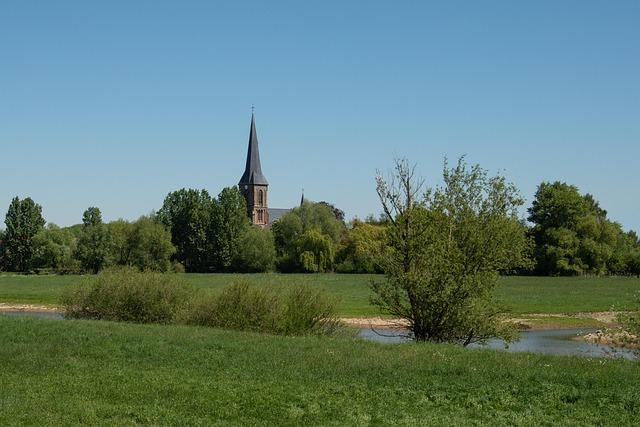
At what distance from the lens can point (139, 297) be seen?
107ft

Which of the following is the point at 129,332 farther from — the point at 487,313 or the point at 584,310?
the point at 584,310

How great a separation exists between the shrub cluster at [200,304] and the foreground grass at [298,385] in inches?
230

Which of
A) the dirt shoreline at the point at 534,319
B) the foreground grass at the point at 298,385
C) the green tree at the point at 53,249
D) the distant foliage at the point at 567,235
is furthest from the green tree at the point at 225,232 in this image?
the foreground grass at the point at 298,385

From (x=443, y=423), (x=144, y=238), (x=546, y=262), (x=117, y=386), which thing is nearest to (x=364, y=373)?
(x=443, y=423)

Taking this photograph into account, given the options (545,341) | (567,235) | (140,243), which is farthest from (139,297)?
(140,243)

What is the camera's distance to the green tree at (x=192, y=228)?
11650 centimetres

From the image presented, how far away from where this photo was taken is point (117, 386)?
1583cm

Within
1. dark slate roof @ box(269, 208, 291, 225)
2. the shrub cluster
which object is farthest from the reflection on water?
dark slate roof @ box(269, 208, 291, 225)

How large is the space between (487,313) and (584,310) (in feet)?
109

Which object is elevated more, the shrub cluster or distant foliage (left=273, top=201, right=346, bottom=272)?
distant foliage (left=273, top=201, right=346, bottom=272)

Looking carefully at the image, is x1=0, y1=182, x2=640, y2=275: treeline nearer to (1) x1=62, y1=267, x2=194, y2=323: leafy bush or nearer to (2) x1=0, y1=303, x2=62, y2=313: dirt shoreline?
(2) x1=0, y1=303, x2=62, y2=313: dirt shoreline

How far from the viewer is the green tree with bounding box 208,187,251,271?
380ft

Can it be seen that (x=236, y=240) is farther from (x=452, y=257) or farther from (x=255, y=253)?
(x=452, y=257)

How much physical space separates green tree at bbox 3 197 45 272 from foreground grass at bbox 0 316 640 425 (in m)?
109
